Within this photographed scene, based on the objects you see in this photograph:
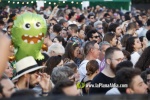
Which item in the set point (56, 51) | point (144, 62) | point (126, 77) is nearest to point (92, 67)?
point (144, 62)

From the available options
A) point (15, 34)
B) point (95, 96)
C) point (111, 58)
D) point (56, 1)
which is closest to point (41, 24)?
point (15, 34)

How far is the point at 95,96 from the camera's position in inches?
137

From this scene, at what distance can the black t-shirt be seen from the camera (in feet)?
24.1

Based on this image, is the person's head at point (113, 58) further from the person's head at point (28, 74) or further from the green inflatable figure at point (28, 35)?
the person's head at point (28, 74)

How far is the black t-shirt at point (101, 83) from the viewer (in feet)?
24.1

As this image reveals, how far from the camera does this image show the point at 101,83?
24.4ft

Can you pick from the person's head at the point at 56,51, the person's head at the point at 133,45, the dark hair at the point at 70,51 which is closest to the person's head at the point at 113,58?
the person's head at the point at 56,51

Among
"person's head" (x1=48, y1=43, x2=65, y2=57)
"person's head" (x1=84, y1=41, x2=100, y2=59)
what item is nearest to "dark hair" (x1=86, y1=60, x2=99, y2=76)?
"person's head" (x1=48, y1=43, x2=65, y2=57)

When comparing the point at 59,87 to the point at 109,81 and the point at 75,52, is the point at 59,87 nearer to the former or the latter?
the point at 109,81

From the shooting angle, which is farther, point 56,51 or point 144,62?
point 56,51

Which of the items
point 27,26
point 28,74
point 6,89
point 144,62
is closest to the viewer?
point 6,89

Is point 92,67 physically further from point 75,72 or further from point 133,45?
point 133,45

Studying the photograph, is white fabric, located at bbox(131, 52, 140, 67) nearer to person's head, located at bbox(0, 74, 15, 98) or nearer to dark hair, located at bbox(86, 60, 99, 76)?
dark hair, located at bbox(86, 60, 99, 76)

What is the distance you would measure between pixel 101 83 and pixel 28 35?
1429mm
